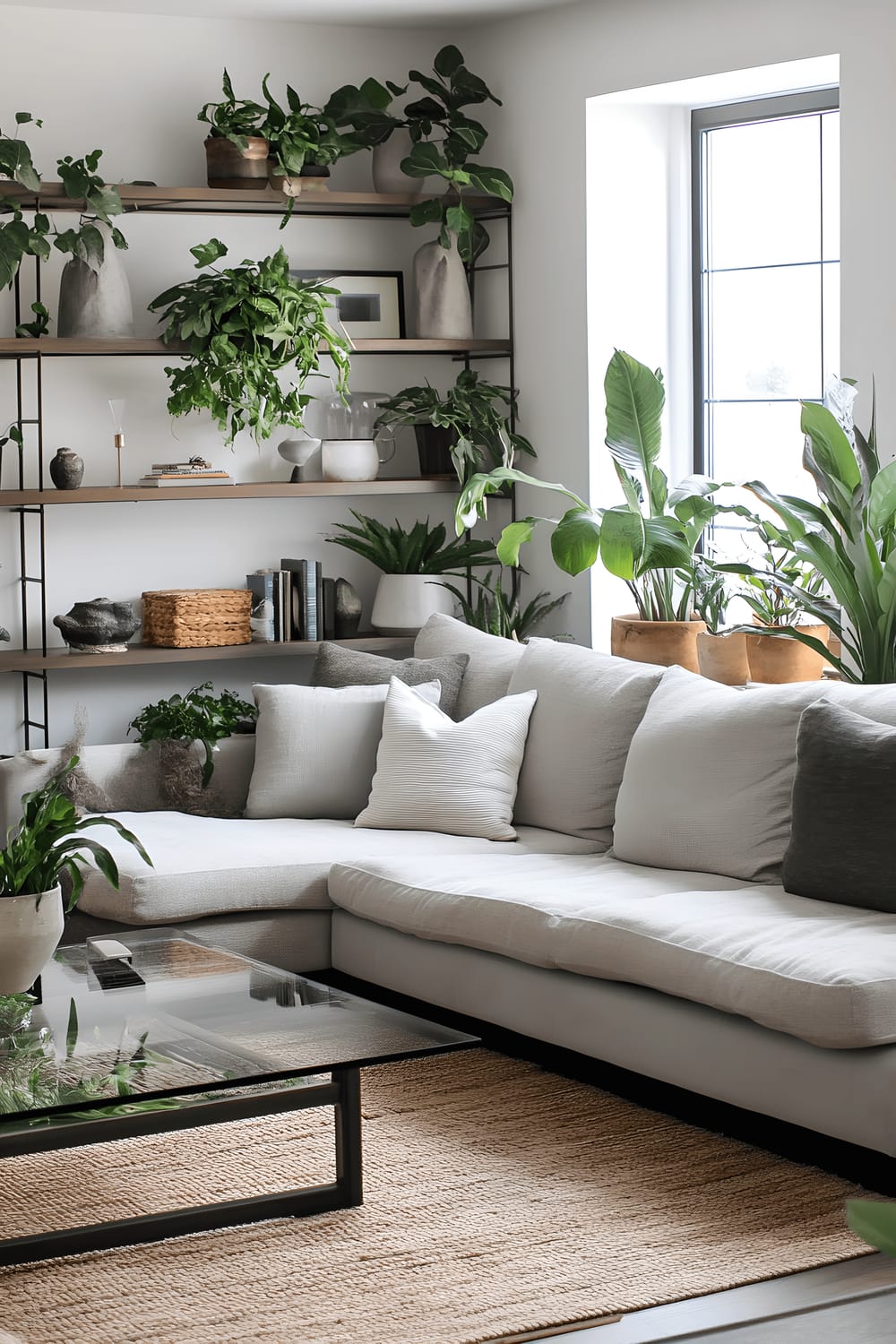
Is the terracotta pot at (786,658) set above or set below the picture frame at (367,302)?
below

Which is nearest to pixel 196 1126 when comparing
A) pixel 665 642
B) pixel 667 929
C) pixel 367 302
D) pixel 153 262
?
pixel 667 929

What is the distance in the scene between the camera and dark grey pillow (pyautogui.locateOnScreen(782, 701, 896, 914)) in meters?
3.56

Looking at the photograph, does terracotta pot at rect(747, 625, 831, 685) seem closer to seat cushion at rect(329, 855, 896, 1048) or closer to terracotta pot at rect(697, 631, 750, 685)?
terracotta pot at rect(697, 631, 750, 685)

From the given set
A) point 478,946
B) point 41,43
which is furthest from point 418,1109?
point 41,43

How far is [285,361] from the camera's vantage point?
220 inches

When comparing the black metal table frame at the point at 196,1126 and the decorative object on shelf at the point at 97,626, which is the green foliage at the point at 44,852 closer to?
the black metal table frame at the point at 196,1126

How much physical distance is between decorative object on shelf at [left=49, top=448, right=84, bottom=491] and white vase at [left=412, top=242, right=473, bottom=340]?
129 centimetres

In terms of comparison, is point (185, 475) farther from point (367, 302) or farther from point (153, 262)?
point (367, 302)

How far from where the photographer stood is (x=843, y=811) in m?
3.61

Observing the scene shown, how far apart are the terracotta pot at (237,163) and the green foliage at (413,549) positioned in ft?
3.74

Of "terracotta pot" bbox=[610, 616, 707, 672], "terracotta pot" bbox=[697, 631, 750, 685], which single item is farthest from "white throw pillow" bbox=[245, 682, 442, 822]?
"terracotta pot" bbox=[697, 631, 750, 685]

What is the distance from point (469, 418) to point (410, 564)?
539mm

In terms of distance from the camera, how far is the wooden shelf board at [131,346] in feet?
17.9

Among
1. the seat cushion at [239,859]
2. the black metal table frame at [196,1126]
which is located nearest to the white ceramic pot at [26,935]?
the black metal table frame at [196,1126]
